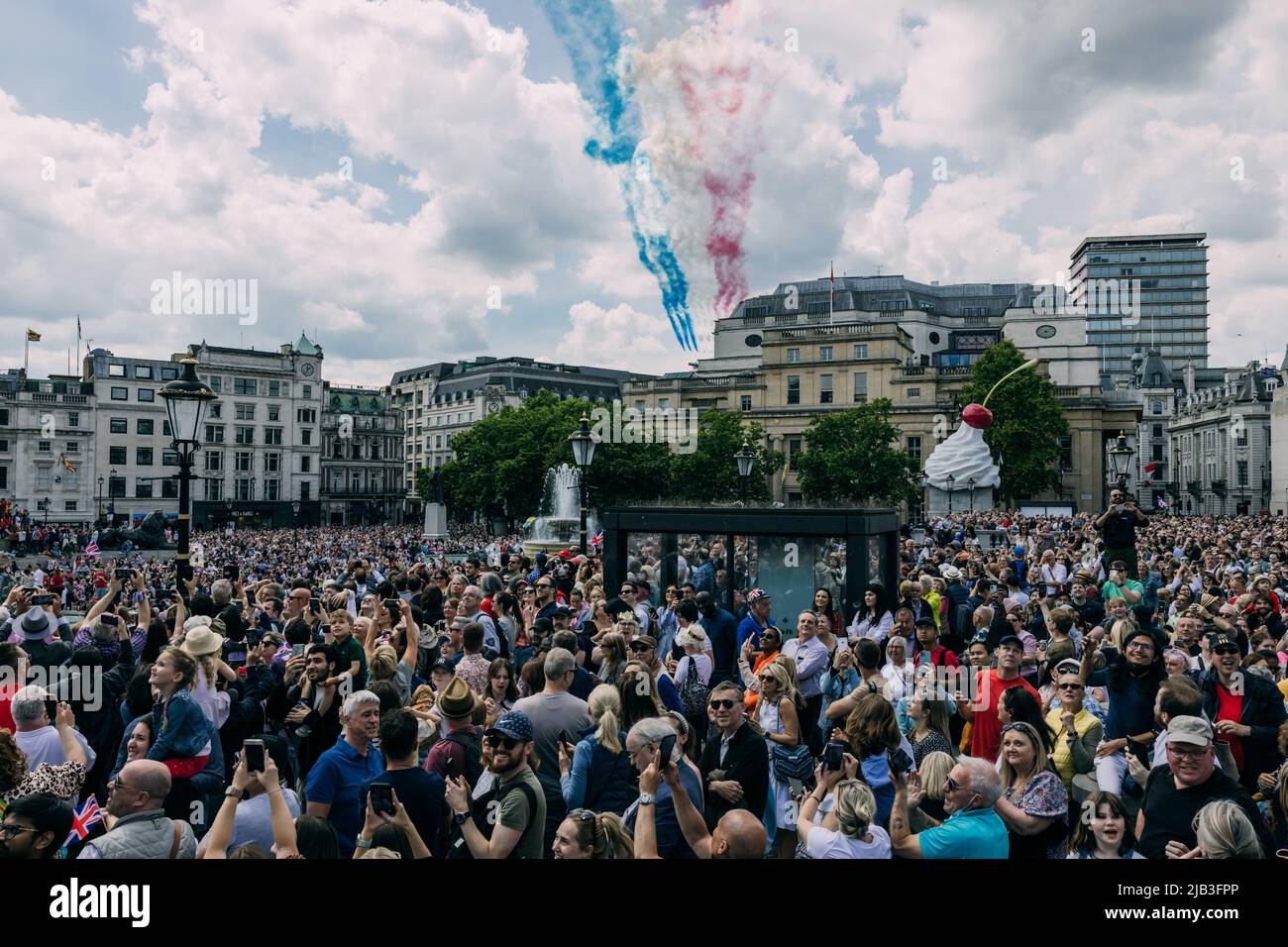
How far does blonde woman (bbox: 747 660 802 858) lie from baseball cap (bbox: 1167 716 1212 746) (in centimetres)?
226

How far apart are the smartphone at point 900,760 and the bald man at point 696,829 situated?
154 cm

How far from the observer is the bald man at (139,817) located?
4.28 m

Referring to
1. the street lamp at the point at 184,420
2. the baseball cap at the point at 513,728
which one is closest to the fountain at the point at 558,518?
the street lamp at the point at 184,420

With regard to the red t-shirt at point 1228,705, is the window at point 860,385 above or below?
above

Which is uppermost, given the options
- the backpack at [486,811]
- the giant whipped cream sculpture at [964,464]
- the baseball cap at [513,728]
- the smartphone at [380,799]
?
the giant whipped cream sculpture at [964,464]

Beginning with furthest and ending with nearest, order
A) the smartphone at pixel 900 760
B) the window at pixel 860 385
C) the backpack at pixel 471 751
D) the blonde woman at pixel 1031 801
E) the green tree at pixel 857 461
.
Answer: the window at pixel 860 385 < the green tree at pixel 857 461 < the smartphone at pixel 900 760 < the backpack at pixel 471 751 < the blonde woman at pixel 1031 801

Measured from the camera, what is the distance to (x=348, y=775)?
525 cm

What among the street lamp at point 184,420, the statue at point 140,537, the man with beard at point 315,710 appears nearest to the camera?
the man with beard at point 315,710

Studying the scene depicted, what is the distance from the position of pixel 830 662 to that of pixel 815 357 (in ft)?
224

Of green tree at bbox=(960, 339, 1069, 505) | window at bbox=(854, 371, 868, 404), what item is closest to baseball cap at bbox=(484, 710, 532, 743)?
green tree at bbox=(960, 339, 1069, 505)

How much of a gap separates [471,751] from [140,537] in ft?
134

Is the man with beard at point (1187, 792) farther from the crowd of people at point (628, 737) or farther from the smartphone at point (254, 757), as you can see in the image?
the smartphone at point (254, 757)

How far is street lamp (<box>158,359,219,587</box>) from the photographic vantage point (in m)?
10.5
